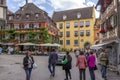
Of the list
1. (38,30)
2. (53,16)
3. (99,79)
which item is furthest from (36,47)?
(99,79)

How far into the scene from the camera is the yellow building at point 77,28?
8956 centimetres

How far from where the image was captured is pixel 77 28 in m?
91.9

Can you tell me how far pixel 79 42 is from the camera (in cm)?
9081

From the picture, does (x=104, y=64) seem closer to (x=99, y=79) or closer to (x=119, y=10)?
(x=99, y=79)

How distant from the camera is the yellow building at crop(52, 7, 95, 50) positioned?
89562mm

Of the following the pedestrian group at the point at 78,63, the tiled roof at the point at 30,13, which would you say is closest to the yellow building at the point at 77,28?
the tiled roof at the point at 30,13

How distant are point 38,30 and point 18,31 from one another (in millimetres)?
5458

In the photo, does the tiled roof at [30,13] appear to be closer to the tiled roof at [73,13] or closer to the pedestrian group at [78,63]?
the tiled roof at [73,13]

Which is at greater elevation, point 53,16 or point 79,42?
point 53,16

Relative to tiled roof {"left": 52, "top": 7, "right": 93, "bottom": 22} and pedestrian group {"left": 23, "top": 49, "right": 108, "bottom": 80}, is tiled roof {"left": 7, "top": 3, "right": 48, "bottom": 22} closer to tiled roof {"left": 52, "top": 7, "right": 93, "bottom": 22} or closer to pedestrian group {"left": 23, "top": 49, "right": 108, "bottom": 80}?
tiled roof {"left": 52, "top": 7, "right": 93, "bottom": 22}

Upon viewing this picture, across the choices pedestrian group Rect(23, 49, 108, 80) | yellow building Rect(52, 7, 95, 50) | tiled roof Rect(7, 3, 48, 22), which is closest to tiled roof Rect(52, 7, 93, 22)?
yellow building Rect(52, 7, 95, 50)

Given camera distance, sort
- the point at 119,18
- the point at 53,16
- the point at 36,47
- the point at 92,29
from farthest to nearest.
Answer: the point at 53,16 < the point at 92,29 < the point at 36,47 < the point at 119,18

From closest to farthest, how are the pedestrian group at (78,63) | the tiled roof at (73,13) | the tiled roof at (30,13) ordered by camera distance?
the pedestrian group at (78,63), the tiled roof at (30,13), the tiled roof at (73,13)

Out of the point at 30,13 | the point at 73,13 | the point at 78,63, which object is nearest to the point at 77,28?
the point at 73,13
